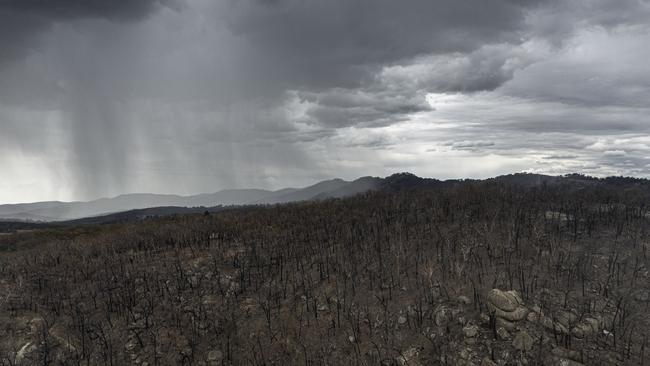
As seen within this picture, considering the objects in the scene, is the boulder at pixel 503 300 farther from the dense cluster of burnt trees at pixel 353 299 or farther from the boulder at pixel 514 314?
the dense cluster of burnt trees at pixel 353 299

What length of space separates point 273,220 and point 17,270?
16915mm

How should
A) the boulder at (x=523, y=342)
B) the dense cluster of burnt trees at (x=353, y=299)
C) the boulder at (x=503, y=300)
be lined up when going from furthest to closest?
1. the boulder at (x=503, y=300)
2. the dense cluster of burnt trees at (x=353, y=299)
3. the boulder at (x=523, y=342)

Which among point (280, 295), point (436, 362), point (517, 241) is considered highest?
point (517, 241)

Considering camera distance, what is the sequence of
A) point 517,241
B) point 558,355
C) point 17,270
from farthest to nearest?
point 17,270, point 517,241, point 558,355

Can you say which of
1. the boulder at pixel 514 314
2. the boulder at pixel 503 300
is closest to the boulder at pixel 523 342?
the boulder at pixel 514 314

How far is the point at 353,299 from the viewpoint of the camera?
14.1 meters

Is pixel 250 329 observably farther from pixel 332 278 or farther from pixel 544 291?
pixel 544 291

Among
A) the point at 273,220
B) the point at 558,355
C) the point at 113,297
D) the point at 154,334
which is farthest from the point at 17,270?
the point at 558,355

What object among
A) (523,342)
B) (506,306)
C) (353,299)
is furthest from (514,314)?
(353,299)

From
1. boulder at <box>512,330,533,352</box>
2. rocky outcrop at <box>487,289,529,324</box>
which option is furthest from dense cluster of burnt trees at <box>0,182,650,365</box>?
rocky outcrop at <box>487,289,529,324</box>

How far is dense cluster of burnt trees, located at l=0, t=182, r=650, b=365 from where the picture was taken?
11133mm

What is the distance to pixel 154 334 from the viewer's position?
13.4m

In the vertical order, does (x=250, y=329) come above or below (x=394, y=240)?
below

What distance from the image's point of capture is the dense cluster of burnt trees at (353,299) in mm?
11133
